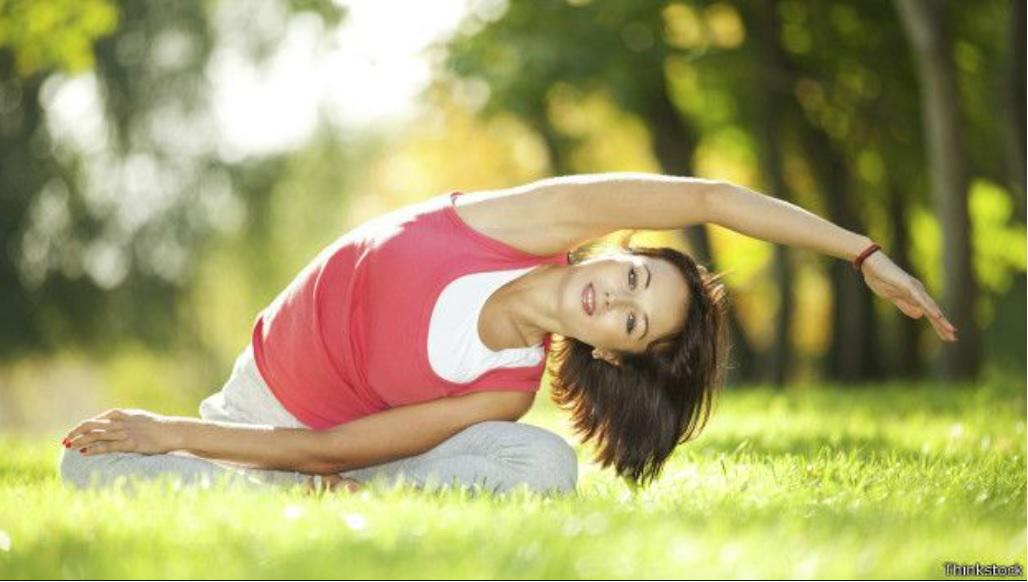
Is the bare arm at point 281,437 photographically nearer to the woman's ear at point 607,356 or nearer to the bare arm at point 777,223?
the woman's ear at point 607,356

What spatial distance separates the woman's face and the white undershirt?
23cm

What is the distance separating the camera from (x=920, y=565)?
329cm

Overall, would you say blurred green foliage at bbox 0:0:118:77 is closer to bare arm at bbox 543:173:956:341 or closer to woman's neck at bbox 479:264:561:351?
woman's neck at bbox 479:264:561:351

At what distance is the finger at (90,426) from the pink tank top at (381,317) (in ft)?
1.85

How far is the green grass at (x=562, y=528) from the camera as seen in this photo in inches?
124

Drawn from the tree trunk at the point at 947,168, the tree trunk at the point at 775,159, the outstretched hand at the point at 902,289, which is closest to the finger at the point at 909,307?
the outstretched hand at the point at 902,289

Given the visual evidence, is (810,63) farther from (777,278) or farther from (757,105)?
(777,278)

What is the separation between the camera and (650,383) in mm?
4680

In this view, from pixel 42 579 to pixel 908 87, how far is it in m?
11.3

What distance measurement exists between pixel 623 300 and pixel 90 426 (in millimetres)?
1556

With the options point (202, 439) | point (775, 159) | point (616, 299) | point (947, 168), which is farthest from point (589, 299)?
point (775, 159)

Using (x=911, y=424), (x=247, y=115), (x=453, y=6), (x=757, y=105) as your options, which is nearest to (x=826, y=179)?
(x=757, y=105)

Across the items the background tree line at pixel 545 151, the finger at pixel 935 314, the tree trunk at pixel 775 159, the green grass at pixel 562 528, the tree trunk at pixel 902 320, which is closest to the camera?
the green grass at pixel 562 528

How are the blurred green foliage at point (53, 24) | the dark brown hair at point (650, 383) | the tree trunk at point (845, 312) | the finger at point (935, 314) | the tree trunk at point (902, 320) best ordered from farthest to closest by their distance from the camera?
the tree trunk at point (902, 320) < the tree trunk at point (845, 312) < the blurred green foliage at point (53, 24) < the dark brown hair at point (650, 383) < the finger at point (935, 314)
